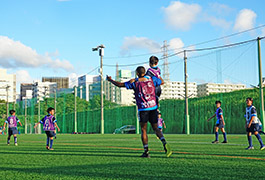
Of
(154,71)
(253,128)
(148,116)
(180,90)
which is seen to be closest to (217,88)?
(180,90)

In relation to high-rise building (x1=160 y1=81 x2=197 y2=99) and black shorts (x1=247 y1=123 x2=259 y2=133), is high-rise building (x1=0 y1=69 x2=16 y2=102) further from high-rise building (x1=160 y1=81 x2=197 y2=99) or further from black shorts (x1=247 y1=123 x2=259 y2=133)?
black shorts (x1=247 y1=123 x2=259 y2=133)

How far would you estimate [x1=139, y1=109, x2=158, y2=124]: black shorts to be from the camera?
763 cm

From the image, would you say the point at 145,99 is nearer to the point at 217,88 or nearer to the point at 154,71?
the point at 154,71

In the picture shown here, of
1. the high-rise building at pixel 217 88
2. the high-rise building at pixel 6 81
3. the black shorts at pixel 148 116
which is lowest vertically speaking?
the black shorts at pixel 148 116

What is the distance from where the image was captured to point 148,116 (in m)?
7.69

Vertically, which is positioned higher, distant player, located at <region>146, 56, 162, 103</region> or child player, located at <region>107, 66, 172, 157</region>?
distant player, located at <region>146, 56, 162, 103</region>

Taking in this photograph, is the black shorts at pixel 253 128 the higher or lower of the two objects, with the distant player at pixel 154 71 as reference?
lower

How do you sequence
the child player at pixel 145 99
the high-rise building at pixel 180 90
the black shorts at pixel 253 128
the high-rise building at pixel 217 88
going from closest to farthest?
the child player at pixel 145 99 < the black shorts at pixel 253 128 < the high-rise building at pixel 217 88 < the high-rise building at pixel 180 90

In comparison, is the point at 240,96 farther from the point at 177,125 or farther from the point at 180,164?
the point at 180,164

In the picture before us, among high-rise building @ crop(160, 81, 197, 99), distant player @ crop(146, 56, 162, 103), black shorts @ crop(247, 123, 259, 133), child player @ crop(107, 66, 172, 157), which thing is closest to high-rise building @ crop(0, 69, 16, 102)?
high-rise building @ crop(160, 81, 197, 99)

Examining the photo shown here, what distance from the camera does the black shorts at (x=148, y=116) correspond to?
25.0 feet

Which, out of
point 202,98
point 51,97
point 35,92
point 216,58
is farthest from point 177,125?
point 35,92

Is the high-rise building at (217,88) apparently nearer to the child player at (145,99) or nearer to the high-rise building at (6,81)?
→ the child player at (145,99)

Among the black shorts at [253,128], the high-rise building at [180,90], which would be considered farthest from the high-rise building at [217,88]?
the black shorts at [253,128]
